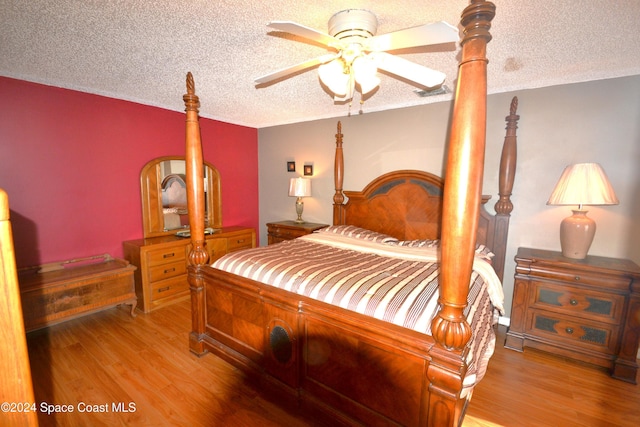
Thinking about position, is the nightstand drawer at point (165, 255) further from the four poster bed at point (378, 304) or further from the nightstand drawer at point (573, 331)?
the nightstand drawer at point (573, 331)

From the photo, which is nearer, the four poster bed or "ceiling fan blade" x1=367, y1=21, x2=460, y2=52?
the four poster bed

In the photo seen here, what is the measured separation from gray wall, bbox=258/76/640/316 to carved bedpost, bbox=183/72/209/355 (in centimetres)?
219

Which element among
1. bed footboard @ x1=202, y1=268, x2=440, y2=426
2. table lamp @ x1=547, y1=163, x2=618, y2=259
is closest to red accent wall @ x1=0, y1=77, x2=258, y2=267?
bed footboard @ x1=202, y1=268, x2=440, y2=426

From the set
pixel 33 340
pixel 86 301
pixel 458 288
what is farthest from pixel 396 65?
pixel 33 340

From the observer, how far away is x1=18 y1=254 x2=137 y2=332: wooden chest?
235 centimetres

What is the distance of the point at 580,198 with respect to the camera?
6.97 feet

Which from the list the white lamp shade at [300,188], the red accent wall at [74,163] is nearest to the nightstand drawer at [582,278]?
the white lamp shade at [300,188]

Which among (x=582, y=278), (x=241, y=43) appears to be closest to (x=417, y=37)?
(x=241, y=43)

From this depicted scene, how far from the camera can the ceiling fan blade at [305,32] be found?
4.25 ft

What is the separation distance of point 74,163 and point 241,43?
2.30 m

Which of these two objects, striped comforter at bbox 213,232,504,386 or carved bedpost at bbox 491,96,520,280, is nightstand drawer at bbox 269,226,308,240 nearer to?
striped comforter at bbox 213,232,504,386

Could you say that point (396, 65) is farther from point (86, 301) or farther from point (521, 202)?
point (86, 301)

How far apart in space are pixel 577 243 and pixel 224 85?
3508 millimetres

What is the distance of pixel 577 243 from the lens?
225 centimetres
